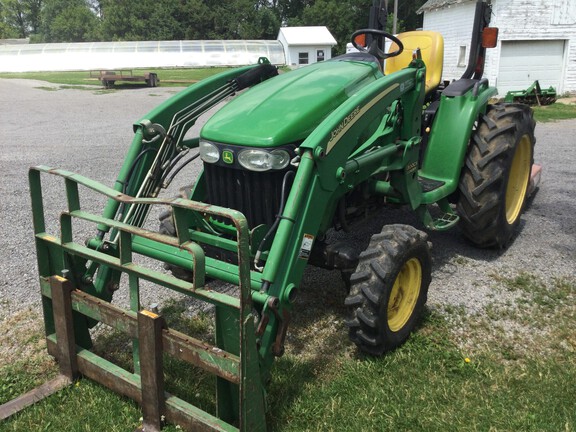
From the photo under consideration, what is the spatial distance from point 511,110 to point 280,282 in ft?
9.91

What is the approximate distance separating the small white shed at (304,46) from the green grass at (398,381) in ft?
115

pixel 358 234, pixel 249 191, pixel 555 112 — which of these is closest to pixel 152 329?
pixel 249 191

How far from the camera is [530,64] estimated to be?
17625 mm

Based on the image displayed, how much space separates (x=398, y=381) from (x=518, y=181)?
2.95 m

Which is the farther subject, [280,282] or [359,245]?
[359,245]

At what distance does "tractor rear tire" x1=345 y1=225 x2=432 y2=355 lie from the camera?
3.04 m

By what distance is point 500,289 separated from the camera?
415 centimetres

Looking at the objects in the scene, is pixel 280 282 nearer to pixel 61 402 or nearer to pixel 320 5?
pixel 61 402

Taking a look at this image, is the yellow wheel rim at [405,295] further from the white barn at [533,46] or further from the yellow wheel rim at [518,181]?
the white barn at [533,46]

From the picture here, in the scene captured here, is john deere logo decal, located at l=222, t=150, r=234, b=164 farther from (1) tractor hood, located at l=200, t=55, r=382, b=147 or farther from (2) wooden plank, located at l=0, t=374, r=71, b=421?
(2) wooden plank, located at l=0, t=374, r=71, b=421

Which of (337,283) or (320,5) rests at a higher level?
(320,5)

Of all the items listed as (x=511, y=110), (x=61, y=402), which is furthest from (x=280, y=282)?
(x=511, y=110)

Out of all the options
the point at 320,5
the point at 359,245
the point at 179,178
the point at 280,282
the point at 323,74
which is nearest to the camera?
the point at 280,282

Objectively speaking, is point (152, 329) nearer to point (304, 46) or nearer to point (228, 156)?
point (228, 156)
